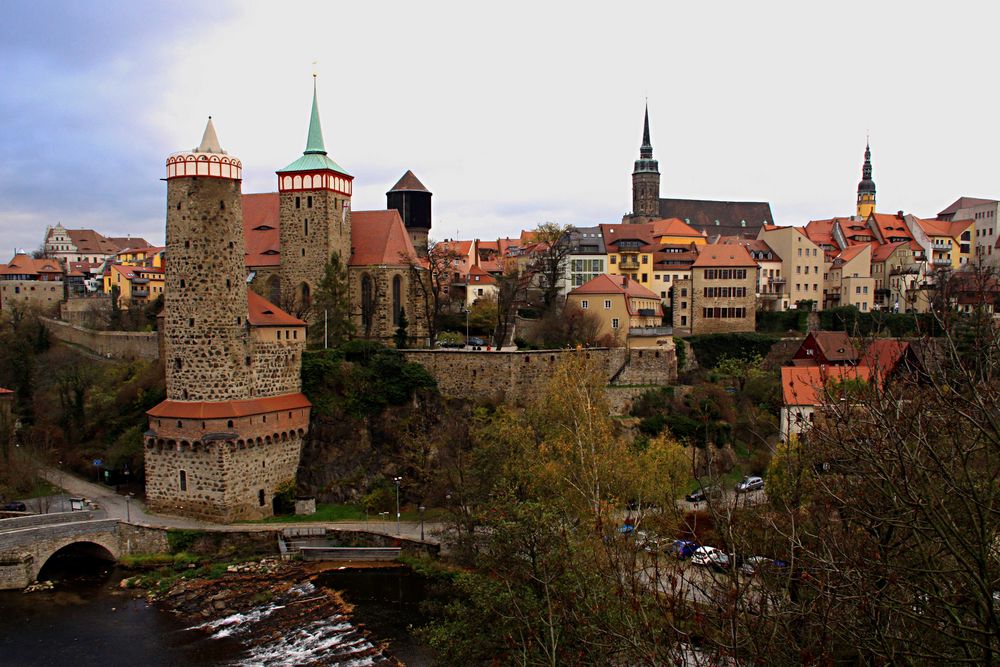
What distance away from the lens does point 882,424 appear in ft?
27.3

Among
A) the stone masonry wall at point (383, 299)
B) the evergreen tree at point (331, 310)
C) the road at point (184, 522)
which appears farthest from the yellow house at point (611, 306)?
the road at point (184, 522)

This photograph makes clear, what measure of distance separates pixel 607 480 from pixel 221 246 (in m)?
19.4

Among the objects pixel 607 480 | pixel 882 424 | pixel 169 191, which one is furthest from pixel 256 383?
pixel 882 424

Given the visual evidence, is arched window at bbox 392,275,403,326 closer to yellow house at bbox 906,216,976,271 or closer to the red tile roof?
the red tile roof

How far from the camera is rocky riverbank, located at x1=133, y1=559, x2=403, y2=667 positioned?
24.2m

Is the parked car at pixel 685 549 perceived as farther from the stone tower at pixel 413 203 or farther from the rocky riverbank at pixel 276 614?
the stone tower at pixel 413 203

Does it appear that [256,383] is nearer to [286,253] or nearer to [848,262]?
[286,253]

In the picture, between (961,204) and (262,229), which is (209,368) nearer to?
(262,229)

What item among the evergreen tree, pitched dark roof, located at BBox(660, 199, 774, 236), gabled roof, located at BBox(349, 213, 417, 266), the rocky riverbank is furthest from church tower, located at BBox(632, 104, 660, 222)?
the rocky riverbank

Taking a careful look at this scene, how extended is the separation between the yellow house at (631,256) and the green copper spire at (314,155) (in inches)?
852

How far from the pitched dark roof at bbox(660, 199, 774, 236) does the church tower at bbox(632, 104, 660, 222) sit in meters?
4.29

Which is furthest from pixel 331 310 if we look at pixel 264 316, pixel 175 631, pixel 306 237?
pixel 175 631

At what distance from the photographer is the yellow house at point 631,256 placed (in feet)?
192

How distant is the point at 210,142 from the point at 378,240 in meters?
14.4
